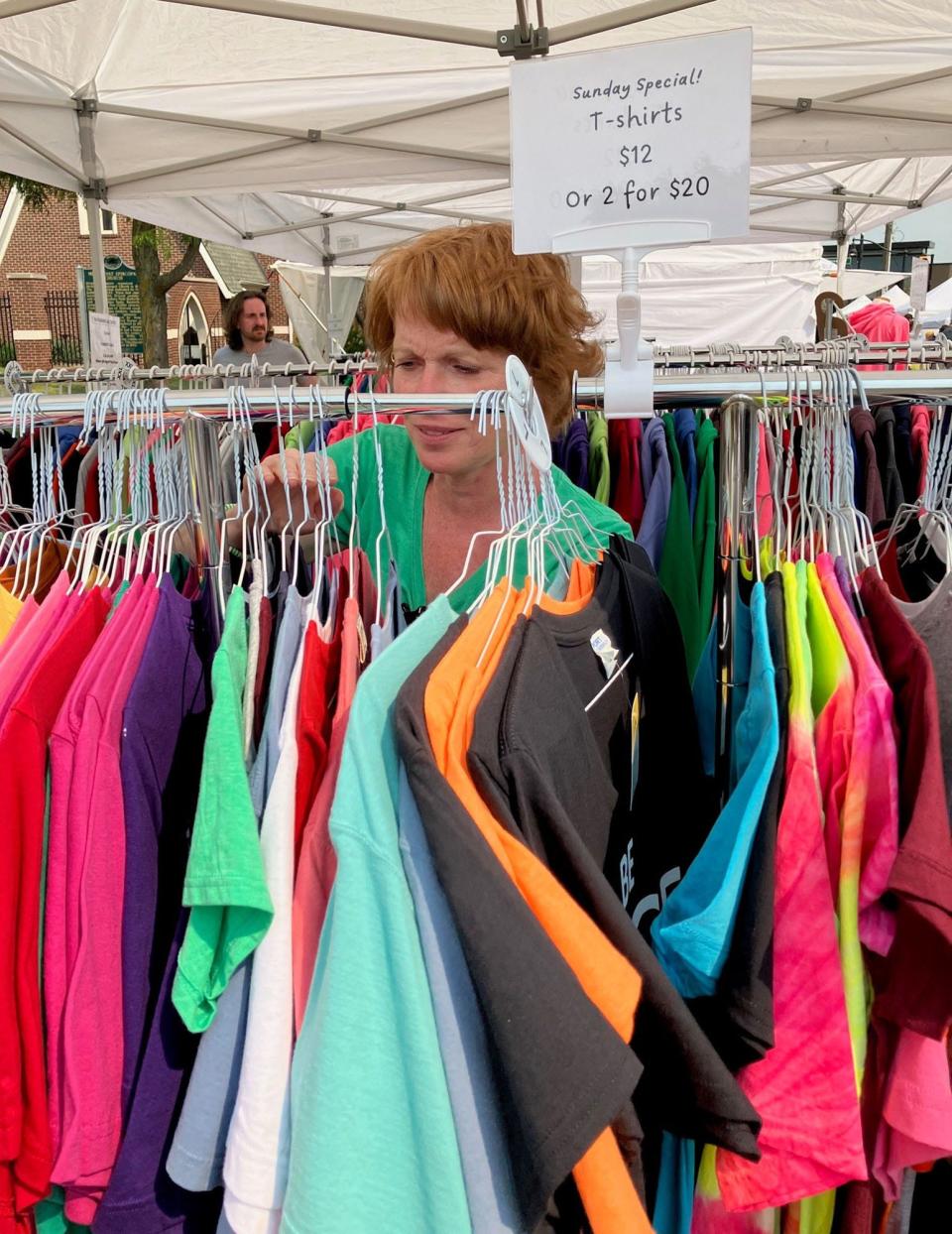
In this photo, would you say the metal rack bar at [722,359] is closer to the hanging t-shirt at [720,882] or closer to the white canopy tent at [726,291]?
the hanging t-shirt at [720,882]

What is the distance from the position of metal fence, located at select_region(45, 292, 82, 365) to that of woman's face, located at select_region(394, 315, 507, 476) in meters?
25.1

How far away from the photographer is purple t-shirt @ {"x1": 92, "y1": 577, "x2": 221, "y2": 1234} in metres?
0.86

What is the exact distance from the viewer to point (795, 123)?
12.3 ft

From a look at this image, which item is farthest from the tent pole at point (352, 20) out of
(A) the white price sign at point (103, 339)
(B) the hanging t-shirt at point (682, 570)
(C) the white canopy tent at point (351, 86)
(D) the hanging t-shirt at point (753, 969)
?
(D) the hanging t-shirt at point (753, 969)

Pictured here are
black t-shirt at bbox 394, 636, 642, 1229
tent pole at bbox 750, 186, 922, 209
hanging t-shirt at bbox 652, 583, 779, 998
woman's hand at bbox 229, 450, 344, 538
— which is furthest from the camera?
tent pole at bbox 750, 186, 922, 209

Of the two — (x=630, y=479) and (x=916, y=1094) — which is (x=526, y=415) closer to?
(x=916, y=1094)

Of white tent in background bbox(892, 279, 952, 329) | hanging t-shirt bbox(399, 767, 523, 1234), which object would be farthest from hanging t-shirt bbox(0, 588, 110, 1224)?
white tent in background bbox(892, 279, 952, 329)

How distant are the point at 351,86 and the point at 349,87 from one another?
0.4 inches

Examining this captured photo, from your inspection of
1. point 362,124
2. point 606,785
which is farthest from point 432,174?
point 606,785

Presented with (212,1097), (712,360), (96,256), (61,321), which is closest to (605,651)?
(212,1097)

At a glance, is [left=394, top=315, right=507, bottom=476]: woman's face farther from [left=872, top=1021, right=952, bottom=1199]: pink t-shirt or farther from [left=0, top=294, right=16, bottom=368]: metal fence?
[left=0, top=294, right=16, bottom=368]: metal fence

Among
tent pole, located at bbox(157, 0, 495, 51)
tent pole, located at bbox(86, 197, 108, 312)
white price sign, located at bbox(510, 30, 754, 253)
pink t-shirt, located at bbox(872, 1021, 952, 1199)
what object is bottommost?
pink t-shirt, located at bbox(872, 1021, 952, 1199)

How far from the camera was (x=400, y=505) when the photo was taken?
5.37ft

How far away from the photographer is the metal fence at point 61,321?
23.7 metres
